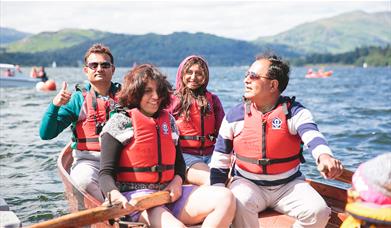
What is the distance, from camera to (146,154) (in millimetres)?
3797

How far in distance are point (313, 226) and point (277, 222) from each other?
0.66 m

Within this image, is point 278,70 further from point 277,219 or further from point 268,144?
point 277,219

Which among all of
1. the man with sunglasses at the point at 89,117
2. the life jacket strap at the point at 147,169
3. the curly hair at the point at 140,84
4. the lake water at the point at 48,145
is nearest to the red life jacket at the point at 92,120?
the man with sunglasses at the point at 89,117

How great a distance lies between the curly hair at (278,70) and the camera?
423 centimetres

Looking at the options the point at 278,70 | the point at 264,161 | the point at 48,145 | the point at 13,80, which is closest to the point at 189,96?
the point at 278,70

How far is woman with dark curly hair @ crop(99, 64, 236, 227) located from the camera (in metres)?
3.59

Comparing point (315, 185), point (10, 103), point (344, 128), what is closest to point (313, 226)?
point (315, 185)

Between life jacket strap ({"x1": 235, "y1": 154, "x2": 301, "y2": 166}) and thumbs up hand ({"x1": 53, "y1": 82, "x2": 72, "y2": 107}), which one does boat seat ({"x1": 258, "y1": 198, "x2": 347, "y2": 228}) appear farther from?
thumbs up hand ({"x1": 53, "y1": 82, "x2": 72, "y2": 107})

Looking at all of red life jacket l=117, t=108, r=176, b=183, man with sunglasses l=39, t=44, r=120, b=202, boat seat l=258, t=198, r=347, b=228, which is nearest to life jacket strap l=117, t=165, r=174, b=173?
red life jacket l=117, t=108, r=176, b=183

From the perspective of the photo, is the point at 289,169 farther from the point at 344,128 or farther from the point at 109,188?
the point at 344,128

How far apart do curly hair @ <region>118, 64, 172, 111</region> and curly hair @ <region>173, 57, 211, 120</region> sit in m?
1.78

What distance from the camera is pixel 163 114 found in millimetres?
4051

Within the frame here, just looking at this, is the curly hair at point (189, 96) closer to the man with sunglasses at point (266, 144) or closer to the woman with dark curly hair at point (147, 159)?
the man with sunglasses at point (266, 144)

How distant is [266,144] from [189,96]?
1.70 meters
